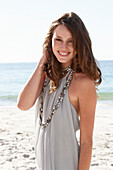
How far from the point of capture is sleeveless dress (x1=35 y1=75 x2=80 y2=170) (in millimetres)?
2207

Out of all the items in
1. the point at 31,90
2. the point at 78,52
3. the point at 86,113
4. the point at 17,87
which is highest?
the point at 78,52

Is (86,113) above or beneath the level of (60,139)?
above

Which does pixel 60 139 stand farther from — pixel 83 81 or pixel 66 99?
pixel 83 81

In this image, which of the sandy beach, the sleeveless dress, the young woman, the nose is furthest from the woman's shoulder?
the sandy beach

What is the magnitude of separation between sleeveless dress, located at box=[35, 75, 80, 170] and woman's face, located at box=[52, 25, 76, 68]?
0.23 meters

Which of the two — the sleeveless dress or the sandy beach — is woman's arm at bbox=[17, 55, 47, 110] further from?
the sandy beach

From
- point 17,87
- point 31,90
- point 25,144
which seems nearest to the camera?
point 31,90

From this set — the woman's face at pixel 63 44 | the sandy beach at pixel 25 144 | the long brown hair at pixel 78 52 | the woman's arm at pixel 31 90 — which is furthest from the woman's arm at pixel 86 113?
the sandy beach at pixel 25 144

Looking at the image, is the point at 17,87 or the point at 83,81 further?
the point at 17,87

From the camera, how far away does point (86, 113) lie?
214 cm

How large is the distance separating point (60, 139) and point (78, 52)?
2.25ft

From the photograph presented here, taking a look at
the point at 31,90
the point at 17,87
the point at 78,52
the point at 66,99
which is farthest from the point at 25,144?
the point at 17,87

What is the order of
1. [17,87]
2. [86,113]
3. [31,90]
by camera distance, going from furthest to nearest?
[17,87] < [31,90] < [86,113]

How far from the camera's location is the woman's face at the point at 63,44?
2148 millimetres
